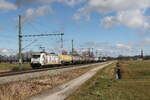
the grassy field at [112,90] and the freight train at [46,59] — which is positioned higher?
the freight train at [46,59]

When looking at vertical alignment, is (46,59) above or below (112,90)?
above

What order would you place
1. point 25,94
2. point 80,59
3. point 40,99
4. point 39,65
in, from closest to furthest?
point 40,99 → point 25,94 → point 39,65 → point 80,59

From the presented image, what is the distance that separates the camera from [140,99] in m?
16.7

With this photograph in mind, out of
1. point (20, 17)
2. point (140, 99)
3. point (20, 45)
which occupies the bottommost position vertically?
point (140, 99)

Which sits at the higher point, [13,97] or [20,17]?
[20,17]

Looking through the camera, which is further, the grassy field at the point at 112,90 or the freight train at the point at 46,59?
the freight train at the point at 46,59

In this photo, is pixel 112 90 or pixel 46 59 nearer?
pixel 112 90

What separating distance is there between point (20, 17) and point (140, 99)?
1292 inches

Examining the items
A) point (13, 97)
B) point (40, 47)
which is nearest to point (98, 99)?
point (13, 97)

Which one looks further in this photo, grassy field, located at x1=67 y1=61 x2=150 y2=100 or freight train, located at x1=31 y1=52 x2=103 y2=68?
freight train, located at x1=31 y1=52 x2=103 y2=68

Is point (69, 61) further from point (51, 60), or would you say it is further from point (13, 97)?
point (13, 97)

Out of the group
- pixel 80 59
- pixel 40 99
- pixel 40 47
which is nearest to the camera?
pixel 40 99

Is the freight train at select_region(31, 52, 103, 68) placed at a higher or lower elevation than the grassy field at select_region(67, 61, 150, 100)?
higher

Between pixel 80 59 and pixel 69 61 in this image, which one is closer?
pixel 69 61
